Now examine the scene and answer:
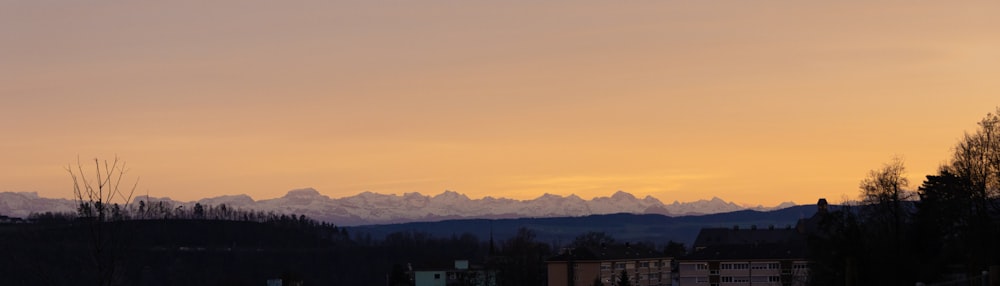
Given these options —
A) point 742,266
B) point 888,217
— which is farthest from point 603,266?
point 888,217

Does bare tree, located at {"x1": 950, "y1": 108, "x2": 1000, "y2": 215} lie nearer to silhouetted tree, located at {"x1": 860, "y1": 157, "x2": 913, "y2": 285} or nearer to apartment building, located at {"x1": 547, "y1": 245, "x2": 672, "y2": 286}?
silhouetted tree, located at {"x1": 860, "y1": 157, "x2": 913, "y2": 285}

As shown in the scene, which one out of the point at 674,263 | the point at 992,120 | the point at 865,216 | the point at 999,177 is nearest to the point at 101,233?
the point at 999,177

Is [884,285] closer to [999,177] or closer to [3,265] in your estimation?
[999,177]

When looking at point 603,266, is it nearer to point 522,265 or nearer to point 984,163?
point 522,265

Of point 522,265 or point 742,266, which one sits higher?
point 522,265

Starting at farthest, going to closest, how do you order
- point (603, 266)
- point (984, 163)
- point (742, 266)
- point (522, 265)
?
1. point (603, 266)
2. point (522, 265)
3. point (742, 266)
4. point (984, 163)

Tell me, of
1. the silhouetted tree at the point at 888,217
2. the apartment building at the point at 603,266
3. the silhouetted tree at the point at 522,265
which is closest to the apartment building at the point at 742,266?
the apartment building at the point at 603,266

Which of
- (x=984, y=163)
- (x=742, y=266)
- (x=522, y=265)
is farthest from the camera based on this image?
(x=522, y=265)

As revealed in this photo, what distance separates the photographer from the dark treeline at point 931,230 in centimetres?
5759

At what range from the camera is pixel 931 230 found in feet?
231

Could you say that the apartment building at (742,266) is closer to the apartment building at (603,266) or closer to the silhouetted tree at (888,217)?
the apartment building at (603,266)

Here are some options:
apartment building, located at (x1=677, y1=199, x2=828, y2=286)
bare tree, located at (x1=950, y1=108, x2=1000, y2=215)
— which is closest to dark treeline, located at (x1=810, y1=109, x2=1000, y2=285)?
bare tree, located at (x1=950, y1=108, x2=1000, y2=215)

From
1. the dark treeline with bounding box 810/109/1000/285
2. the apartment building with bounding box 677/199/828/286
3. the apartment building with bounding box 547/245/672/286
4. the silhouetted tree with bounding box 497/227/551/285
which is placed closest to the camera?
the dark treeline with bounding box 810/109/1000/285

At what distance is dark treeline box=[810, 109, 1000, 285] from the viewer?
57594 millimetres
